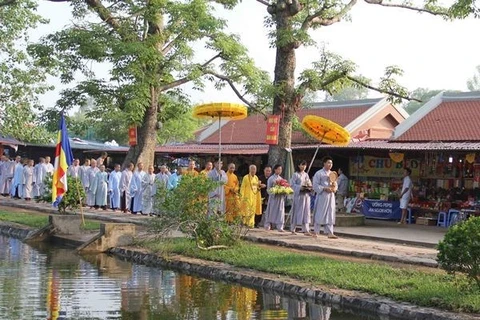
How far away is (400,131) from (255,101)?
5.01 meters

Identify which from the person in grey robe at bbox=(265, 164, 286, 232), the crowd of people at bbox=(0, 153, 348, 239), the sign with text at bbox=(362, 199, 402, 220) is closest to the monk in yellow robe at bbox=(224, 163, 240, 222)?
the crowd of people at bbox=(0, 153, 348, 239)

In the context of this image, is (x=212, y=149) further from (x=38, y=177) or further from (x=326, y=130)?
(x=326, y=130)

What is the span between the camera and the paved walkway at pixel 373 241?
13211mm

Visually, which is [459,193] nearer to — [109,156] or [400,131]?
[400,131]

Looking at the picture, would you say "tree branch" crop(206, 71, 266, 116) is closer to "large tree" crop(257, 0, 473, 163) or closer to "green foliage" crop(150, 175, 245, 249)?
"large tree" crop(257, 0, 473, 163)

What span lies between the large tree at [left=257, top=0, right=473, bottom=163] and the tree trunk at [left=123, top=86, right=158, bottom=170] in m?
5.85

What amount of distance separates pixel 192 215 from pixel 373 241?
17.5ft

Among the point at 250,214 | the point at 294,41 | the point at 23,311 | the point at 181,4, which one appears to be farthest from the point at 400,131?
the point at 23,311

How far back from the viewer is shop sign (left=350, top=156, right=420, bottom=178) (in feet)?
75.2

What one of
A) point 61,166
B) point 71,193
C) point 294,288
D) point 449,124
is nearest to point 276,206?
point 71,193

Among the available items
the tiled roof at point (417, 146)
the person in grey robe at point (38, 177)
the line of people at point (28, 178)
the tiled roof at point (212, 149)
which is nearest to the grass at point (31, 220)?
the person in grey robe at point (38, 177)

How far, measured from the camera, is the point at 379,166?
78.8ft

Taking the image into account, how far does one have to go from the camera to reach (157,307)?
348 inches

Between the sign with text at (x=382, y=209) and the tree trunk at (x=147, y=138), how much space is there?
7462 mm
